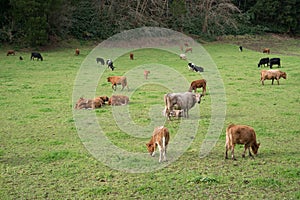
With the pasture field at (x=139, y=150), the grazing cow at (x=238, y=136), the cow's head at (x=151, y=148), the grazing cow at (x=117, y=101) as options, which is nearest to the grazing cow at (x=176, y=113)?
the pasture field at (x=139, y=150)

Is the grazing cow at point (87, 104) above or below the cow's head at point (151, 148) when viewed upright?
above

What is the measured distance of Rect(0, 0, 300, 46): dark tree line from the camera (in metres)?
34.2

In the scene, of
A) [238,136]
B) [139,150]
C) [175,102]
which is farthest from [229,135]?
[175,102]

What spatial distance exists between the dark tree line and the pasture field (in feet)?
54.5

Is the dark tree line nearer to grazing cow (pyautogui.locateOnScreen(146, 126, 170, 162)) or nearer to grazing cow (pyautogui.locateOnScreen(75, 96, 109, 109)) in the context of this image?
grazing cow (pyautogui.locateOnScreen(75, 96, 109, 109))

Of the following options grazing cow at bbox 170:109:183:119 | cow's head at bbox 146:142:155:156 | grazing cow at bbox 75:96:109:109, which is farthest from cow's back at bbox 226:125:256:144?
grazing cow at bbox 75:96:109:109

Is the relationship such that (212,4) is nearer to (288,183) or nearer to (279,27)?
(279,27)

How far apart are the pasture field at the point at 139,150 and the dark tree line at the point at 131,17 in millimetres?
16617

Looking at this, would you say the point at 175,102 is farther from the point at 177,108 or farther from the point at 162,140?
the point at 162,140

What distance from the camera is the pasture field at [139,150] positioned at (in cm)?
704

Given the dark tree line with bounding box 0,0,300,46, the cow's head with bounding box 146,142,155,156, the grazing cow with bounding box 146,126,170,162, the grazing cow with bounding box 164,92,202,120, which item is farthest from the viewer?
the dark tree line with bounding box 0,0,300,46

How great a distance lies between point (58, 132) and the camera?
1085 centimetres

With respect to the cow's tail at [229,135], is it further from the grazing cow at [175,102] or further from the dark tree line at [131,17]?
the dark tree line at [131,17]

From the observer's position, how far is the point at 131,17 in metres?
42.0
